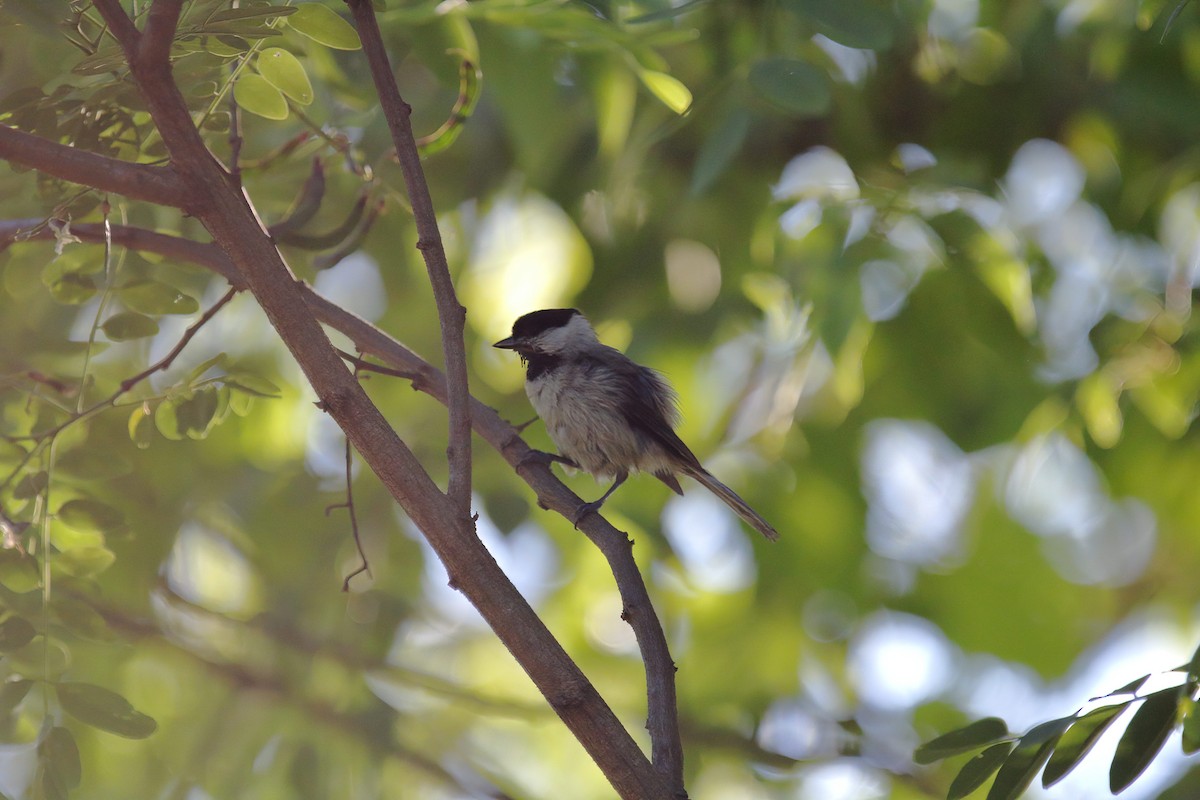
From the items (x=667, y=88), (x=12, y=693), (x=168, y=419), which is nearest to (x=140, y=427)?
(x=168, y=419)

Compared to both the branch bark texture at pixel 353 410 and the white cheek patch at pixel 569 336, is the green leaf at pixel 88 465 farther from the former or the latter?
the white cheek patch at pixel 569 336

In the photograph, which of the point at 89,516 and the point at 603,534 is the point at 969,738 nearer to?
the point at 603,534

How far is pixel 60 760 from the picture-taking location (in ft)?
6.06

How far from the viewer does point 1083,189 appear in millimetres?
4121

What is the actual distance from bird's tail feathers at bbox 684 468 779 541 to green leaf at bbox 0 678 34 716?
1811 millimetres

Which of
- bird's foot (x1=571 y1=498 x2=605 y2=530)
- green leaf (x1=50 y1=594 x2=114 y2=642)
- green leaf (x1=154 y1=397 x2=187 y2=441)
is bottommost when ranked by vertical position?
green leaf (x1=50 y1=594 x2=114 y2=642)

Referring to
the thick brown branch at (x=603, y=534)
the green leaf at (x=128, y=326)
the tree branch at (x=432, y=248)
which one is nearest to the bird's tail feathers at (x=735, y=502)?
the thick brown branch at (x=603, y=534)

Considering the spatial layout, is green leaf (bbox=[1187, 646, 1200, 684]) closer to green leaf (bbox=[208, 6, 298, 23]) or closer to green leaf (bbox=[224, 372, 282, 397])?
green leaf (bbox=[224, 372, 282, 397])

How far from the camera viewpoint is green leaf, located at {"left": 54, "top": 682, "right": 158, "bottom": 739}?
73.6 inches

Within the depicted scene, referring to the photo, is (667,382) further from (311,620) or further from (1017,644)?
(1017,644)

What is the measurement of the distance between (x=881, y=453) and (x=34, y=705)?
3312 mm

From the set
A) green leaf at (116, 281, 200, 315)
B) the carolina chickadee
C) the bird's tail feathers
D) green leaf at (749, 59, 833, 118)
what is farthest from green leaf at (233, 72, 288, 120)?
the bird's tail feathers

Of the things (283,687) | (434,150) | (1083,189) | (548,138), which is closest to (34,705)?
(434,150)

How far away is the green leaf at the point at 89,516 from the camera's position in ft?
6.95
